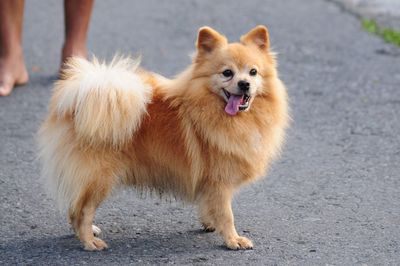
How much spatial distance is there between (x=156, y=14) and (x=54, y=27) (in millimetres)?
1296

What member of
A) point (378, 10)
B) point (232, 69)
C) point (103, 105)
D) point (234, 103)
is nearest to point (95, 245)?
point (103, 105)

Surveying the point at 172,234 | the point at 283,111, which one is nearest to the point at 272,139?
the point at 283,111

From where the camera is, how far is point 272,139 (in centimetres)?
467

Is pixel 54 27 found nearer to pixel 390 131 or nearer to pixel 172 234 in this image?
pixel 390 131

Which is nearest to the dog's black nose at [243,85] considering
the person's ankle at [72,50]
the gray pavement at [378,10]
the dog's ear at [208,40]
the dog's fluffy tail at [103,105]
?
the dog's ear at [208,40]

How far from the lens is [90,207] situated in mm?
4500

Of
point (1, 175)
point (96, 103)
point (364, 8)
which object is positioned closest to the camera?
point (96, 103)

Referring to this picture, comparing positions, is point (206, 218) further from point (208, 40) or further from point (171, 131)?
point (208, 40)

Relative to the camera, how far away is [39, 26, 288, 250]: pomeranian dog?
4.45 metres

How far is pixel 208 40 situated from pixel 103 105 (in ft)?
2.14

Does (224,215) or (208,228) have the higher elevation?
(224,215)

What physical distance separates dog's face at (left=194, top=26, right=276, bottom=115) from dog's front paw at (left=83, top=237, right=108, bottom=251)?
37.0 inches

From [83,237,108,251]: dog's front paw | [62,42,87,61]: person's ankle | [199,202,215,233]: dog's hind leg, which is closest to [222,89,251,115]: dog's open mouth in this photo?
[199,202,215,233]: dog's hind leg

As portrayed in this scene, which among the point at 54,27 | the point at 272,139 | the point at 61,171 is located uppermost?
the point at 272,139
